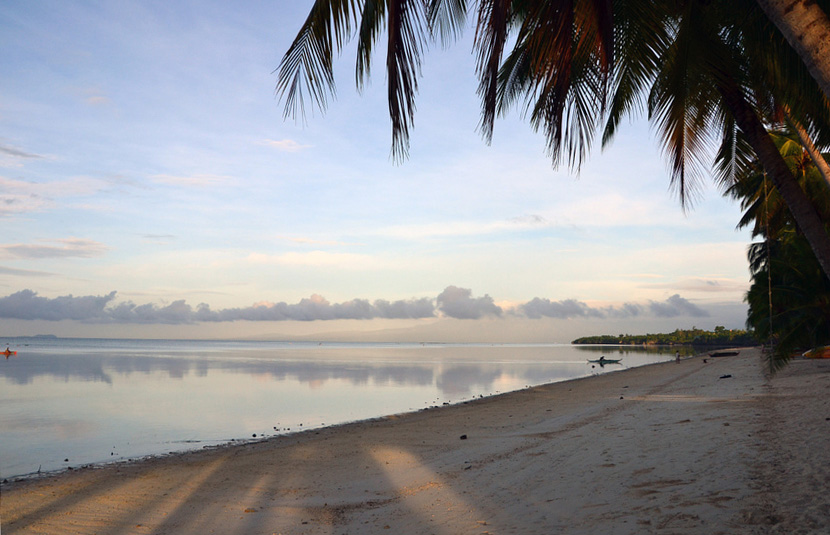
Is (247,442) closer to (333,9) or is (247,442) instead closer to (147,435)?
(147,435)

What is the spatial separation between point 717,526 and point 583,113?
4141 millimetres

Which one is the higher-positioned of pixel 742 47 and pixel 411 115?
→ pixel 742 47

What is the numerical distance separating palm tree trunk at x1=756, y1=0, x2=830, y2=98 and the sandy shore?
133 inches

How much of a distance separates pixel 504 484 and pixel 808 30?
576 cm

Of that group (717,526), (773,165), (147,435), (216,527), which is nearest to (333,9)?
(773,165)

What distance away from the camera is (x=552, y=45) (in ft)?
11.1

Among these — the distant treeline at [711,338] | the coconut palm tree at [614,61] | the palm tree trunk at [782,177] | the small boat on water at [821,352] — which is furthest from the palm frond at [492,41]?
the distant treeline at [711,338]

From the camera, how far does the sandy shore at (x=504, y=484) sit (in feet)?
16.2

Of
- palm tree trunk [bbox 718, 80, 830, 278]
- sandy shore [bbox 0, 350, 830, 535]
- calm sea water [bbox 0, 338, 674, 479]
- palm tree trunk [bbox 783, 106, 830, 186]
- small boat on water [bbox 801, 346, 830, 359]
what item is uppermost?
palm tree trunk [bbox 783, 106, 830, 186]

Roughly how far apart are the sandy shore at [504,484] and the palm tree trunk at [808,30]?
3.37 metres

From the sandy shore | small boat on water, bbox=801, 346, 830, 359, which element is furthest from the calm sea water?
small boat on water, bbox=801, 346, 830, 359

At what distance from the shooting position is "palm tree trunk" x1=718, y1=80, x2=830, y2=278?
16.7 feet

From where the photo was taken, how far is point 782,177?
17.4ft

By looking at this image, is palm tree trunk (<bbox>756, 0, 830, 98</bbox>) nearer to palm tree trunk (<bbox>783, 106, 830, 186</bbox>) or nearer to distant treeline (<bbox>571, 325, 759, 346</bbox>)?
palm tree trunk (<bbox>783, 106, 830, 186</bbox>)
